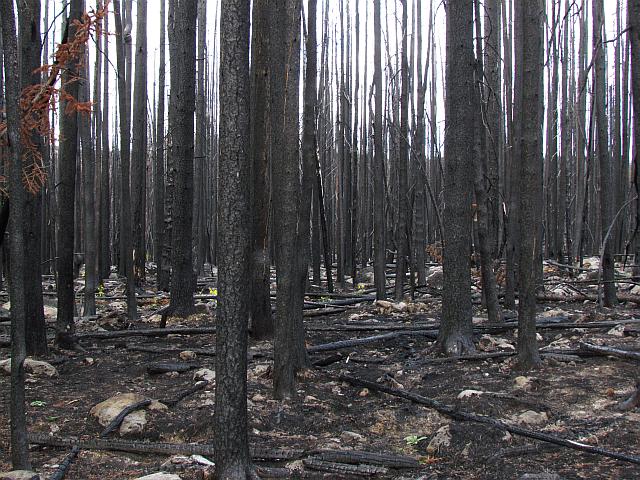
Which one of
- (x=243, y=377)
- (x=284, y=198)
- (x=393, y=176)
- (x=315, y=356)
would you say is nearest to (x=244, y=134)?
(x=243, y=377)

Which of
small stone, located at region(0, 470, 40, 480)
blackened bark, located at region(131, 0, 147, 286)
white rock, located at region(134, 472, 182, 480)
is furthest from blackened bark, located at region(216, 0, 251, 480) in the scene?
blackened bark, located at region(131, 0, 147, 286)

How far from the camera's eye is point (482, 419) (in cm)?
392

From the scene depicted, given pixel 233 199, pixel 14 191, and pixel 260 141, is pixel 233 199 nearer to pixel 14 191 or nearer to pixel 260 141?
pixel 14 191

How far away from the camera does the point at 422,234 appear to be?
11492mm

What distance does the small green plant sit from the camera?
3860 millimetres

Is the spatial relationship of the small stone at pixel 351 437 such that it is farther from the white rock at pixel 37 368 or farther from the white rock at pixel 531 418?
the white rock at pixel 37 368

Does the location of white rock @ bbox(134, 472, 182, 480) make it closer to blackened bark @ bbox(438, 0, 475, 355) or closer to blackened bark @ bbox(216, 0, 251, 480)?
blackened bark @ bbox(216, 0, 251, 480)

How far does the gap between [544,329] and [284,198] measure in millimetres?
3815

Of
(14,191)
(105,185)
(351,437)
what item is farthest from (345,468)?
(105,185)

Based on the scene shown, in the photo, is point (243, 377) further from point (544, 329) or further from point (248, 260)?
point (544, 329)

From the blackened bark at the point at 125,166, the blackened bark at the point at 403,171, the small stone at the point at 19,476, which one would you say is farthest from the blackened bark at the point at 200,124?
the small stone at the point at 19,476

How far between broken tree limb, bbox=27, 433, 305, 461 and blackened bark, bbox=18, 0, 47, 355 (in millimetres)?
2200

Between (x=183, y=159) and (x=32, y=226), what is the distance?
309 cm

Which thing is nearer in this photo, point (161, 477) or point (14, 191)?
point (14, 191)
